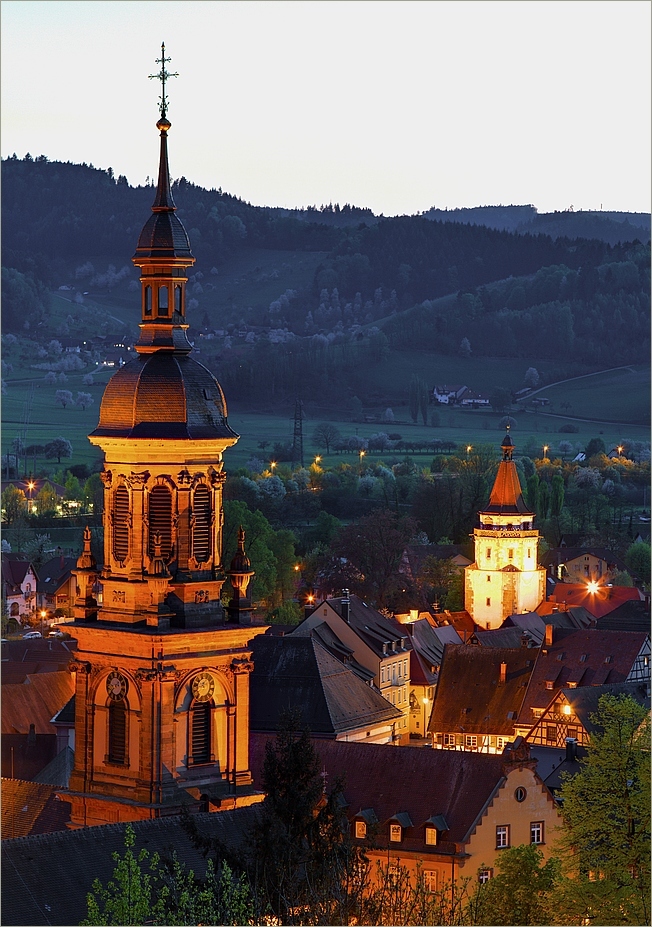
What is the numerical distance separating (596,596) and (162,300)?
380 feet

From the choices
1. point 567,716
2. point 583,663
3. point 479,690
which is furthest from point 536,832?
point 583,663

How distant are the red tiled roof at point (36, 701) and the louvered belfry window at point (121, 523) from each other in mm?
43173

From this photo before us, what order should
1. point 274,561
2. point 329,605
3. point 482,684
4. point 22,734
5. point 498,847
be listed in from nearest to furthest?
1. point 498,847
2. point 22,734
3. point 482,684
4. point 329,605
5. point 274,561

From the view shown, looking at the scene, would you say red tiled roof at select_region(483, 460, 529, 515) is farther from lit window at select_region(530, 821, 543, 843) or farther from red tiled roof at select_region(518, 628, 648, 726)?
lit window at select_region(530, 821, 543, 843)

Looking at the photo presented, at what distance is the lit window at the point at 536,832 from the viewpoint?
236 ft

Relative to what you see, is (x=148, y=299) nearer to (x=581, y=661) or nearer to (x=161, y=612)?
(x=161, y=612)

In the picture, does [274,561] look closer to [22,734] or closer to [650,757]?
[22,734]

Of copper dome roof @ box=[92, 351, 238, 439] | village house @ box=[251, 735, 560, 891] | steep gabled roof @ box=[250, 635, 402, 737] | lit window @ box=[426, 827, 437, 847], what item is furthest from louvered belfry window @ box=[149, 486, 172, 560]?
steep gabled roof @ box=[250, 635, 402, 737]

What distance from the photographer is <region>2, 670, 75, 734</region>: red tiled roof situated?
10144 cm

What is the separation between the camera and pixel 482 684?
114562 millimetres

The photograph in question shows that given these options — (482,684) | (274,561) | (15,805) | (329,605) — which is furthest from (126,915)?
(274,561)

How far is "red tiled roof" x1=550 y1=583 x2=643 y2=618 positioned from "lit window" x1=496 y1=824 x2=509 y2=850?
89.5 metres

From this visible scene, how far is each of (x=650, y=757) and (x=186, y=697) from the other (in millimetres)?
11510

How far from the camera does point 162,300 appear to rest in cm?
5806
